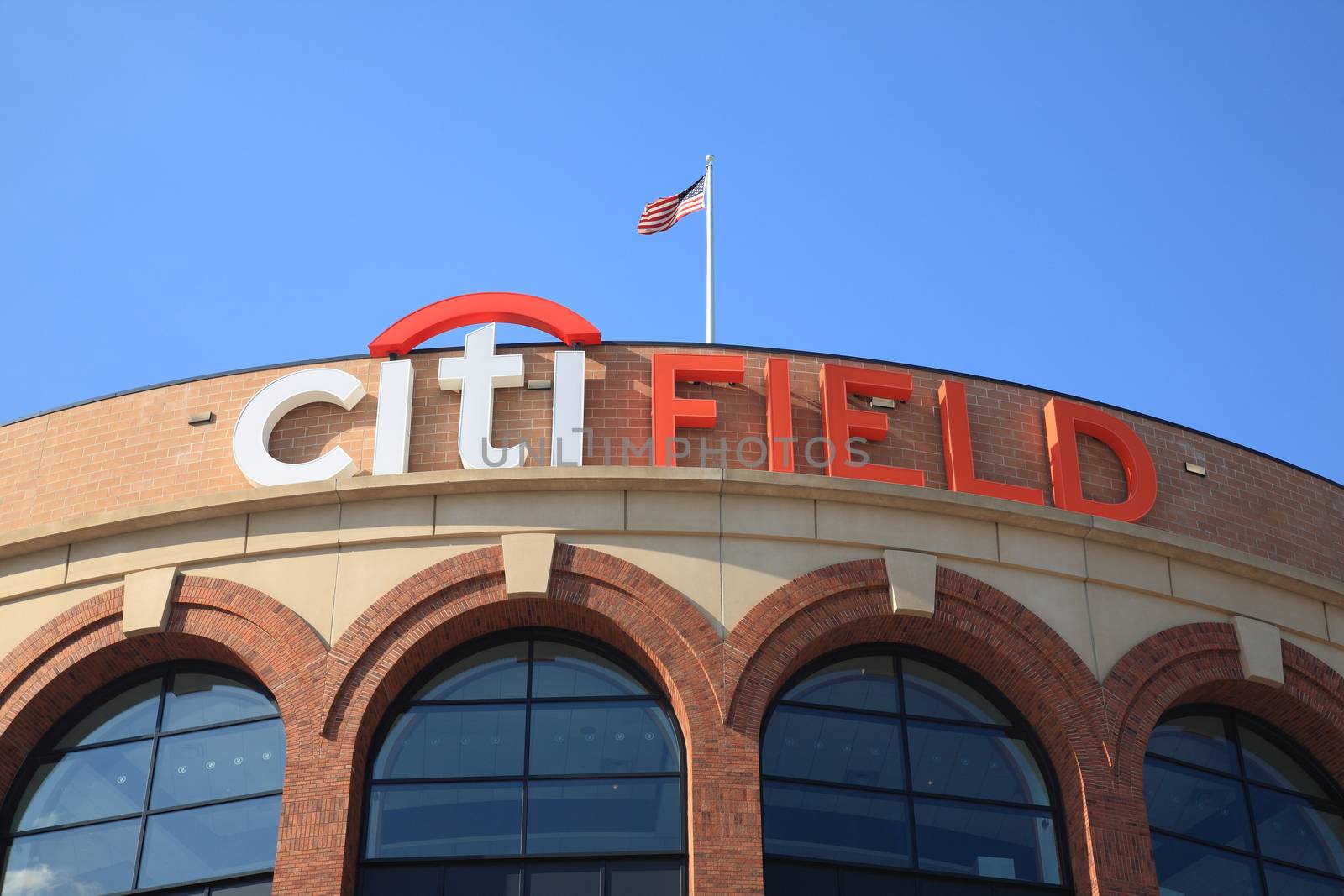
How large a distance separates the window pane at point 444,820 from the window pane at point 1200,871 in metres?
9.08

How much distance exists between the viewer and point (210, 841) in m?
24.1

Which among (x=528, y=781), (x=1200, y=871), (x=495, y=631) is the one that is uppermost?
(x=495, y=631)

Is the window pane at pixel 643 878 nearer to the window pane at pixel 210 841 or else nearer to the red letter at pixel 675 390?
the window pane at pixel 210 841

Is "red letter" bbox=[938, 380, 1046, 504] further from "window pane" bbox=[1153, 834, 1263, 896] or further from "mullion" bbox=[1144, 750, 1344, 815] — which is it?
"window pane" bbox=[1153, 834, 1263, 896]

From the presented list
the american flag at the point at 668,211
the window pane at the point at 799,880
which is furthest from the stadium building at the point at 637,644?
the american flag at the point at 668,211

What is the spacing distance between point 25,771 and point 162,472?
484cm

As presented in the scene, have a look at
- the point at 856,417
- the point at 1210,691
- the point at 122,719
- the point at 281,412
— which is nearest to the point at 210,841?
the point at 122,719

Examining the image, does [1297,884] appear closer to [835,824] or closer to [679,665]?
[835,824]

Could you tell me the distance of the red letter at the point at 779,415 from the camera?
26.3m

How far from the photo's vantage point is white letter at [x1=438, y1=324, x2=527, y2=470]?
26094 mm

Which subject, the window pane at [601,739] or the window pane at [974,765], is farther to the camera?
the window pane at [974,765]

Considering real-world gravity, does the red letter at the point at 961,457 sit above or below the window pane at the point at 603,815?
above

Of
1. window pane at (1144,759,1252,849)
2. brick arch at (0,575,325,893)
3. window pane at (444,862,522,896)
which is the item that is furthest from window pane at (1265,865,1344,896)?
brick arch at (0,575,325,893)

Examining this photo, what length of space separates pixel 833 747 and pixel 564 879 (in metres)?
4.23
